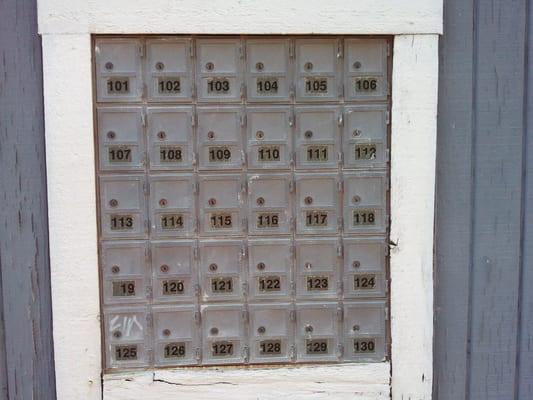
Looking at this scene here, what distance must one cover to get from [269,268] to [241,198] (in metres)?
0.35

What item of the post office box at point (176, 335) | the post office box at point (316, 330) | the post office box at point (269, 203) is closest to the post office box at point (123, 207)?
the post office box at point (176, 335)

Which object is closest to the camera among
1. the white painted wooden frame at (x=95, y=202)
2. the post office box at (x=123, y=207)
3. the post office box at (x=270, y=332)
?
the white painted wooden frame at (x=95, y=202)

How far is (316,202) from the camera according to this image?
119 inches

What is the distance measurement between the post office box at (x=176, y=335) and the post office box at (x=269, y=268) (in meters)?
0.31

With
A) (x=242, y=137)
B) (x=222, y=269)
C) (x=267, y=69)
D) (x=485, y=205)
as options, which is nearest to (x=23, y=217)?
(x=222, y=269)

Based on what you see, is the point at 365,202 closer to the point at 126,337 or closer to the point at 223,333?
the point at 223,333

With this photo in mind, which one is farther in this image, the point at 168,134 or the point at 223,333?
the point at 223,333

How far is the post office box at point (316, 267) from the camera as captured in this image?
304 cm

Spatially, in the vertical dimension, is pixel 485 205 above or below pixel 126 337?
above

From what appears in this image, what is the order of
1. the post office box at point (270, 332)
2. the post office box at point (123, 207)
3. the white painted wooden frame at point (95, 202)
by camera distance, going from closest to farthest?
the white painted wooden frame at point (95, 202) < the post office box at point (123, 207) < the post office box at point (270, 332)

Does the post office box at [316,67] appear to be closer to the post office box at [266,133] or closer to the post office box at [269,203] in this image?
the post office box at [266,133]

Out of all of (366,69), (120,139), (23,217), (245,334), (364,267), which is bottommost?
(245,334)

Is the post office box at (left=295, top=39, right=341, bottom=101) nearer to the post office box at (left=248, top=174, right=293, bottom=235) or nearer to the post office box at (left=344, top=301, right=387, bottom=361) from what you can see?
the post office box at (left=248, top=174, right=293, bottom=235)

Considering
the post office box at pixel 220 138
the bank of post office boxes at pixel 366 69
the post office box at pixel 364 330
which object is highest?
the bank of post office boxes at pixel 366 69
